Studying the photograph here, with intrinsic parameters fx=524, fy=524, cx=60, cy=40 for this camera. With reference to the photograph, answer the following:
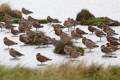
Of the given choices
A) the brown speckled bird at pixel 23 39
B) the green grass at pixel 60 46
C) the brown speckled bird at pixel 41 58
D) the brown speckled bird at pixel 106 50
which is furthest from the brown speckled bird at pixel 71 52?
the brown speckled bird at pixel 23 39

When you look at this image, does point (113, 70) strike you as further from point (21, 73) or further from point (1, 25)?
point (1, 25)

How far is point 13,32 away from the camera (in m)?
22.3

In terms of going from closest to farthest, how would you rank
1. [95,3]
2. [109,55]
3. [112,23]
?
[109,55]
[112,23]
[95,3]

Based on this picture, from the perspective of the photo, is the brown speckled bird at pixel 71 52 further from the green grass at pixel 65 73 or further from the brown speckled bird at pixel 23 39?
the brown speckled bird at pixel 23 39

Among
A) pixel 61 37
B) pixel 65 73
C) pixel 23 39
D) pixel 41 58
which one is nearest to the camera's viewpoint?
pixel 65 73

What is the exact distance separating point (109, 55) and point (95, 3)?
68.0ft

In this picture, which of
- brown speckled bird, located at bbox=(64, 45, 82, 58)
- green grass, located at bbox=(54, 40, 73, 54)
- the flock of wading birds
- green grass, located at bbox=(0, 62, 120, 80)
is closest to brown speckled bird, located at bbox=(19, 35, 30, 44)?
the flock of wading birds

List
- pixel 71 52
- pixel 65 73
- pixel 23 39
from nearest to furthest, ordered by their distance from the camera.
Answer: pixel 65 73
pixel 71 52
pixel 23 39

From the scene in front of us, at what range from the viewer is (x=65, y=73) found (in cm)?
1435

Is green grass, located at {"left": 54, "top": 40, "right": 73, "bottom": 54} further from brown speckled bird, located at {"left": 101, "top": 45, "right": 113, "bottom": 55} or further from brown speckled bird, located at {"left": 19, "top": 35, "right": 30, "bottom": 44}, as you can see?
brown speckled bird, located at {"left": 19, "top": 35, "right": 30, "bottom": 44}

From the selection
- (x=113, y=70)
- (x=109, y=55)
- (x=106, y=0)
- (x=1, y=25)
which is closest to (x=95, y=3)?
(x=106, y=0)

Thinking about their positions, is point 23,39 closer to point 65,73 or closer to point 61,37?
point 61,37

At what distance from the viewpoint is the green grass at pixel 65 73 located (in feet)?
43.5

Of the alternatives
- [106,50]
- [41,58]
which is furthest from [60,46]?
[41,58]
